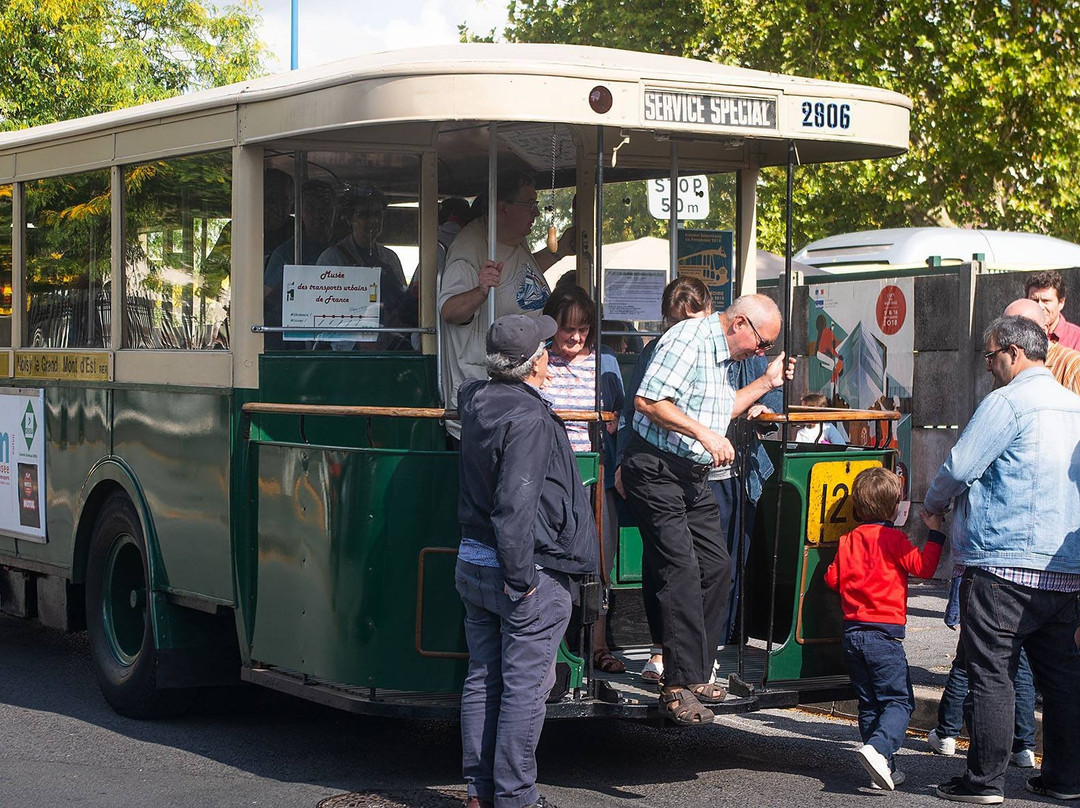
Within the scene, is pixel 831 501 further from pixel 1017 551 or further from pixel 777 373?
pixel 1017 551

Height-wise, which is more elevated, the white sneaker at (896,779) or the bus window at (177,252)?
the bus window at (177,252)

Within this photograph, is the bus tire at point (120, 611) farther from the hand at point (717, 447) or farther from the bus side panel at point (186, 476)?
the hand at point (717, 447)

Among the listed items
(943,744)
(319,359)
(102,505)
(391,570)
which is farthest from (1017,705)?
(102,505)

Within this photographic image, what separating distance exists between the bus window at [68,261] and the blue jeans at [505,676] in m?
3.51

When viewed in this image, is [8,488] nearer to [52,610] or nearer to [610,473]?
[52,610]

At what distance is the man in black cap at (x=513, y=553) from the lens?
551cm

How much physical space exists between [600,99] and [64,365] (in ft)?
13.2

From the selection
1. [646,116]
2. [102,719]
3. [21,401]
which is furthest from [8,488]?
[646,116]

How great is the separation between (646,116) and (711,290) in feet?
6.51

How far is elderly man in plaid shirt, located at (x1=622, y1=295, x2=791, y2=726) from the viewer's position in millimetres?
6211

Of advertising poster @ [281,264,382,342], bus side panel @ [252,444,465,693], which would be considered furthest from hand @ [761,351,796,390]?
advertising poster @ [281,264,382,342]

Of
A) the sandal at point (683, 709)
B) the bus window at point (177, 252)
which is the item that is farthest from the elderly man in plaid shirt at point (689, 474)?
the bus window at point (177, 252)

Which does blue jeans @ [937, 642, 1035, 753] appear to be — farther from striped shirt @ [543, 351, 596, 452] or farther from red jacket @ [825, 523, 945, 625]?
striped shirt @ [543, 351, 596, 452]

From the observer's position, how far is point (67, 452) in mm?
8648
